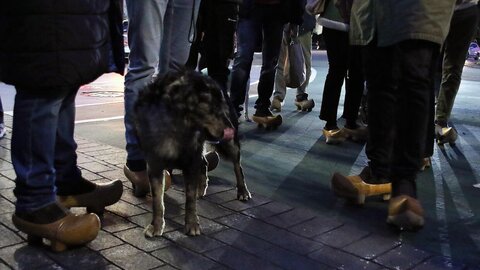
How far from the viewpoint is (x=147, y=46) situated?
3396mm

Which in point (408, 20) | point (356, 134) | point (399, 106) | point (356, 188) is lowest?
point (356, 134)

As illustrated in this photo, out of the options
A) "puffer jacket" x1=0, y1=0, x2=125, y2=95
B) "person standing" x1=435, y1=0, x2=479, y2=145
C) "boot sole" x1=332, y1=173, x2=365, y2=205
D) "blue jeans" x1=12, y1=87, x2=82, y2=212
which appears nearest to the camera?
"puffer jacket" x1=0, y1=0, x2=125, y2=95

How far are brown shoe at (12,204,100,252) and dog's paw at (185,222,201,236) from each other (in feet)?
1.67

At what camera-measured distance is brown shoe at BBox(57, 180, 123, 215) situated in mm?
3086

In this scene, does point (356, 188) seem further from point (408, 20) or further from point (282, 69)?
point (282, 69)

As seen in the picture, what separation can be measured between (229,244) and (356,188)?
3.54ft

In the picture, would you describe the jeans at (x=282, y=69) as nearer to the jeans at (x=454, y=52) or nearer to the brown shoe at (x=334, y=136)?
the brown shoe at (x=334, y=136)

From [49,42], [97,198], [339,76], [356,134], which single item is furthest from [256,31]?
[49,42]

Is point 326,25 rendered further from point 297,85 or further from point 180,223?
point 180,223

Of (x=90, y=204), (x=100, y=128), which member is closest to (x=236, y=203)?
(x=90, y=204)

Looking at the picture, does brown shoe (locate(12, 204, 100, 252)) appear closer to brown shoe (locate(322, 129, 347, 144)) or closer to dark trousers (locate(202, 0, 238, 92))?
dark trousers (locate(202, 0, 238, 92))

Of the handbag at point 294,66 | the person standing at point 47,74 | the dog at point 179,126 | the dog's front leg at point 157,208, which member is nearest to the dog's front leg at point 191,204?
the dog at point 179,126

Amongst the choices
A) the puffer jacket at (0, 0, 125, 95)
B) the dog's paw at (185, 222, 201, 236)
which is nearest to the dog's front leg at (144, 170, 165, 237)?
the dog's paw at (185, 222, 201, 236)

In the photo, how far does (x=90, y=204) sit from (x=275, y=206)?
1.21 meters
